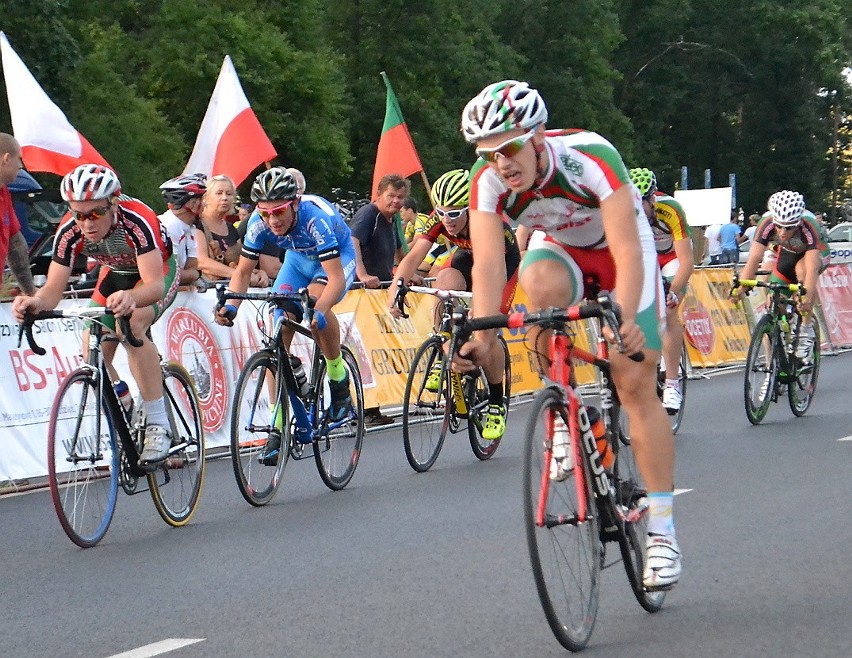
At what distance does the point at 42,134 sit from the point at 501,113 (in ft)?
33.9

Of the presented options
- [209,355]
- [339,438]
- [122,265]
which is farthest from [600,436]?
[209,355]

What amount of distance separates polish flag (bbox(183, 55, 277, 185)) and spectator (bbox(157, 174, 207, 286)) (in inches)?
181

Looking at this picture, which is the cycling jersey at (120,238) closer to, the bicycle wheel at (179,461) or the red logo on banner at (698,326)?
the bicycle wheel at (179,461)

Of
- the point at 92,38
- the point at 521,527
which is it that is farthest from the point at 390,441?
the point at 92,38

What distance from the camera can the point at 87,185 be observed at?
27.5 ft

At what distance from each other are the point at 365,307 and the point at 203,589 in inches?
321

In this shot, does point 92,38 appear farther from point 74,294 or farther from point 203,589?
point 203,589

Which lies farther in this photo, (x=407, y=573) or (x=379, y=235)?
(x=379, y=235)

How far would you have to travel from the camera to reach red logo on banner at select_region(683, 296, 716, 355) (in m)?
20.3

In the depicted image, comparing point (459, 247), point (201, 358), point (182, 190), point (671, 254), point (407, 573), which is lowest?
point (407, 573)

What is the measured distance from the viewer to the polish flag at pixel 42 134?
1526 cm

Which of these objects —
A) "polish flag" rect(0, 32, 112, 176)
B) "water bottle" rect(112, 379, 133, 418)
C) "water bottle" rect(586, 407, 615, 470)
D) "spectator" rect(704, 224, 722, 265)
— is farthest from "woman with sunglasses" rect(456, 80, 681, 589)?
"spectator" rect(704, 224, 722, 265)

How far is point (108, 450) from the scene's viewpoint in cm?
869

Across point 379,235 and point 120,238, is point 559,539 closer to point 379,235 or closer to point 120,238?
point 120,238
